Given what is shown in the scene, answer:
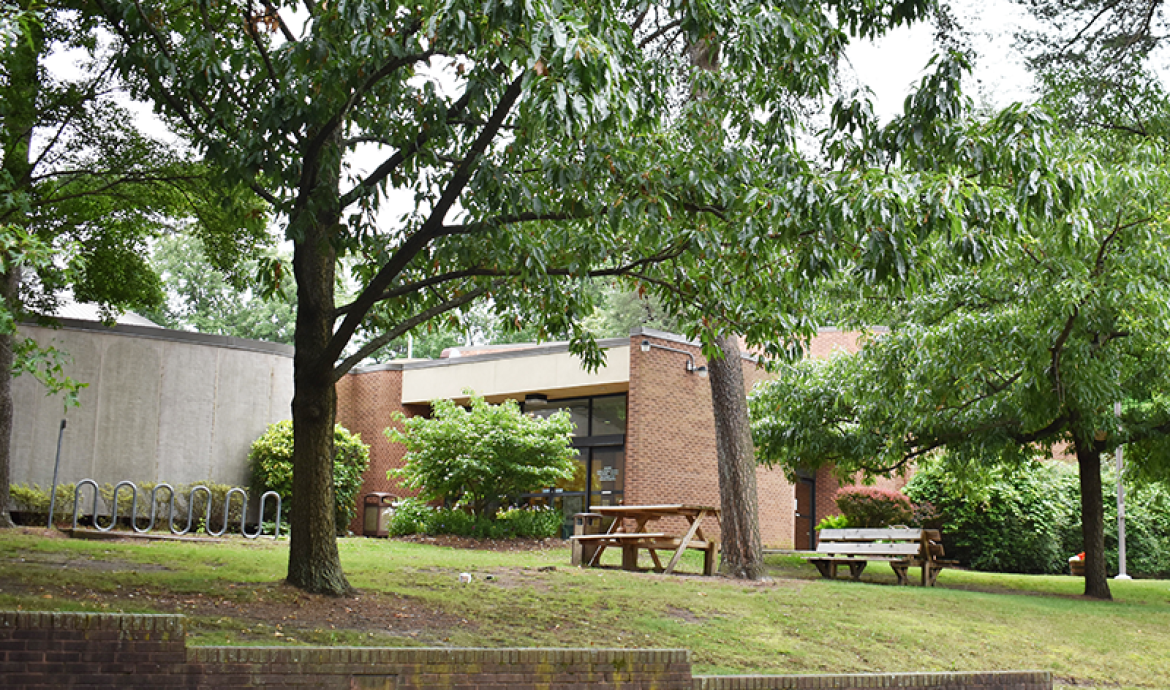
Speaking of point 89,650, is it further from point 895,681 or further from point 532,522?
point 532,522

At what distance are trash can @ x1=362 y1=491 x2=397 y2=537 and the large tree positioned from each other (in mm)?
13031

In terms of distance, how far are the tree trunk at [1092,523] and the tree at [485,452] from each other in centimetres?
888

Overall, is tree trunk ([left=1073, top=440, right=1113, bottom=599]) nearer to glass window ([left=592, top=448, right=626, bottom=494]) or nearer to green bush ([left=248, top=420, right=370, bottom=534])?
glass window ([left=592, top=448, right=626, bottom=494])

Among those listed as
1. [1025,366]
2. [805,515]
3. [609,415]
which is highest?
[1025,366]

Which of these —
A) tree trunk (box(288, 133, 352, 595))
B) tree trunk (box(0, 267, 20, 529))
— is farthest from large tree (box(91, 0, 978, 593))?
tree trunk (box(0, 267, 20, 529))

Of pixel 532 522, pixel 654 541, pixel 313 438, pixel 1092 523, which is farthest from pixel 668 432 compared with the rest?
pixel 313 438

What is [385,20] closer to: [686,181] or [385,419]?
[686,181]

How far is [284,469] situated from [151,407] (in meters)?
2.78

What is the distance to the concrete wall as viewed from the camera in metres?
18.4

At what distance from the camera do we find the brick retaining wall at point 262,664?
4.93m

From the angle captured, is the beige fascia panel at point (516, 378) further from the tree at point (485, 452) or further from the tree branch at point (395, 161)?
the tree branch at point (395, 161)

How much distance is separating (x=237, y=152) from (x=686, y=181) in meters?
3.52

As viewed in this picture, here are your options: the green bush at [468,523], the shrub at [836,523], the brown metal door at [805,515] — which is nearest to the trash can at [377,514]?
the green bush at [468,523]

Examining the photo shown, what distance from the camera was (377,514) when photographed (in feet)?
72.7
